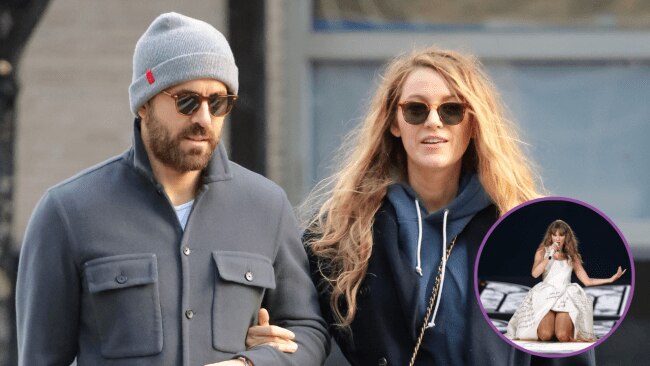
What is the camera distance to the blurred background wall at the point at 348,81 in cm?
757

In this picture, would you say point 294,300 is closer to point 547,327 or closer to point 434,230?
point 434,230

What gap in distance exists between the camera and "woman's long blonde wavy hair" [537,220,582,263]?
3543mm

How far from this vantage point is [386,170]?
13.0ft

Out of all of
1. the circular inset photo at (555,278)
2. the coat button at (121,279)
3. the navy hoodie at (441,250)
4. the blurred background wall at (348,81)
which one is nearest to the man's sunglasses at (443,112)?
the navy hoodie at (441,250)

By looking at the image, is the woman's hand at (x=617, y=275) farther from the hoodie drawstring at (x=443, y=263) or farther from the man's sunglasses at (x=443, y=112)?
the man's sunglasses at (x=443, y=112)

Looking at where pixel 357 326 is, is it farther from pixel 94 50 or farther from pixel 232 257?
pixel 94 50

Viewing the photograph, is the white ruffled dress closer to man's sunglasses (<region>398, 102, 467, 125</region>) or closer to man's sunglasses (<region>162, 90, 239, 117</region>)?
man's sunglasses (<region>398, 102, 467, 125</region>)

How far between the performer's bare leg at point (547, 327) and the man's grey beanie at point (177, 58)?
102 cm

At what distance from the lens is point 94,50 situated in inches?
302

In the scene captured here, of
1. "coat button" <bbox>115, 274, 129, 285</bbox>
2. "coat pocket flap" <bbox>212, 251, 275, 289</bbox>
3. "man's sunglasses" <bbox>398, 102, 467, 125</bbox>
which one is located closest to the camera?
"coat button" <bbox>115, 274, 129, 285</bbox>

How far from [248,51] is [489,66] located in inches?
55.6

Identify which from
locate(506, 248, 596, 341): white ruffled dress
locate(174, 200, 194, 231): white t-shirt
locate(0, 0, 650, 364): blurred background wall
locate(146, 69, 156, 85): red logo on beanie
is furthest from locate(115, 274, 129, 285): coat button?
locate(0, 0, 650, 364): blurred background wall

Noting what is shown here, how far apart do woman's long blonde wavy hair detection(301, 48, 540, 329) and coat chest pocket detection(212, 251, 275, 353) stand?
297 mm

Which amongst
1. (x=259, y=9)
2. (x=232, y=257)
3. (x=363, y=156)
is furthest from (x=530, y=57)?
(x=232, y=257)
